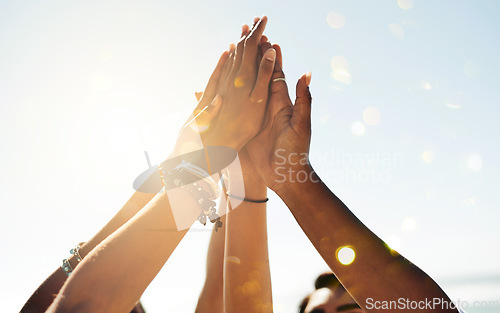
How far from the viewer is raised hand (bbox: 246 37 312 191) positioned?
1715 mm

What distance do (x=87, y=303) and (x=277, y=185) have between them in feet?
Answer: 3.56

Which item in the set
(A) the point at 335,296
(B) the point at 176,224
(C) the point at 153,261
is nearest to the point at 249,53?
(B) the point at 176,224

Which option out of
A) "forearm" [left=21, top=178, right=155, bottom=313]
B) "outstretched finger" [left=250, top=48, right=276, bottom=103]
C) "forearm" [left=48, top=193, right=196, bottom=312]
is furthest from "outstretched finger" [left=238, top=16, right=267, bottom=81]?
"forearm" [left=48, top=193, right=196, bottom=312]

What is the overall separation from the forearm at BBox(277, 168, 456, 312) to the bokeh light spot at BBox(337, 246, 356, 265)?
0.04 ft

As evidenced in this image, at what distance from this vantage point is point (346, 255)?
1.17 m

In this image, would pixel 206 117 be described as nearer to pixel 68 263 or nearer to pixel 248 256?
pixel 248 256

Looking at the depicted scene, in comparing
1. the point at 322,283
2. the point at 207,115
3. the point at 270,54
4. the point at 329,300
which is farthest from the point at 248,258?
the point at 322,283

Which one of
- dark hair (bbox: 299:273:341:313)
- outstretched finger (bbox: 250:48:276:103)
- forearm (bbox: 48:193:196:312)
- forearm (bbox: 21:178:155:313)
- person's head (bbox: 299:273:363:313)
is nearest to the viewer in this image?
forearm (bbox: 48:193:196:312)

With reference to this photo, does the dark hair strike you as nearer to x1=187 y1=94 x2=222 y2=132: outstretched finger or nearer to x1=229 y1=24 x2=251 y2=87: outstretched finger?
x1=187 y1=94 x2=222 y2=132: outstretched finger

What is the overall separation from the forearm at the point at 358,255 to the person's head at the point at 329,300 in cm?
177

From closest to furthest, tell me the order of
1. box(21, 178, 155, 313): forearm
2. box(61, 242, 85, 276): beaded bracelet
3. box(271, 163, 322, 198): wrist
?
box(271, 163, 322, 198): wrist, box(21, 178, 155, 313): forearm, box(61, 242, 85, 276): beaded bracelet

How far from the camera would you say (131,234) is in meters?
1.21

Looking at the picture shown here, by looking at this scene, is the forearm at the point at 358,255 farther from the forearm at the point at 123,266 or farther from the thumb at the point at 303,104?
the forearm at the point at 123,266

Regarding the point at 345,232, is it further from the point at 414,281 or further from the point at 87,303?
the point at 87,303
